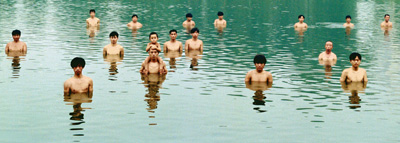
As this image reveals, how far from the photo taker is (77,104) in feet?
75.2

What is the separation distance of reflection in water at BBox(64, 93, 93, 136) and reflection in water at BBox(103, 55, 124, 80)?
4.98 meters

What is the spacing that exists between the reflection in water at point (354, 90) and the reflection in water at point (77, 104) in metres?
9.59

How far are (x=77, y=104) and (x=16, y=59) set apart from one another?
13957 millimetres

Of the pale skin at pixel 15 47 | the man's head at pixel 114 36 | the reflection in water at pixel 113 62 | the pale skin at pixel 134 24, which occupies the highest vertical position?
the pale skin at pixel 134 24

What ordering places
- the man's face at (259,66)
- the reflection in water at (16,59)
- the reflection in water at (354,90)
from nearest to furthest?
1. the reflection in water at (354,90)
2. the man's face at (259,66)
3. the reflection in water at (16,59)

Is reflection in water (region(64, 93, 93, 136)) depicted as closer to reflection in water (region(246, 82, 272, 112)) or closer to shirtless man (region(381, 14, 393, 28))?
reflection in water (region(246, 82, 272, 112))

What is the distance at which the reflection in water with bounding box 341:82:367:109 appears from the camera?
23737 millimetres

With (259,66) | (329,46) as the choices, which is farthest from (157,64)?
(329,46)

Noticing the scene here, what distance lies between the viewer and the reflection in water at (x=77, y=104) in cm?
1986

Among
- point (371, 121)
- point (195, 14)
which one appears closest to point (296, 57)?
point (371, 121)

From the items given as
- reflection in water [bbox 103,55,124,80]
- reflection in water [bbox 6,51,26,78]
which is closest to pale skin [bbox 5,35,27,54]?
reflection in water [bbox 6,51,26,78]

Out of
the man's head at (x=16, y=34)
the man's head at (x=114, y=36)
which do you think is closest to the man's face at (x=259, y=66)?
the man's head at (x=114, y=36)

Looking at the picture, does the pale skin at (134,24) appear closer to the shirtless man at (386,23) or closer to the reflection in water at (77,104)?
the shirtless man at (386,23)

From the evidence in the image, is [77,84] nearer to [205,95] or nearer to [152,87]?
[152,87]
